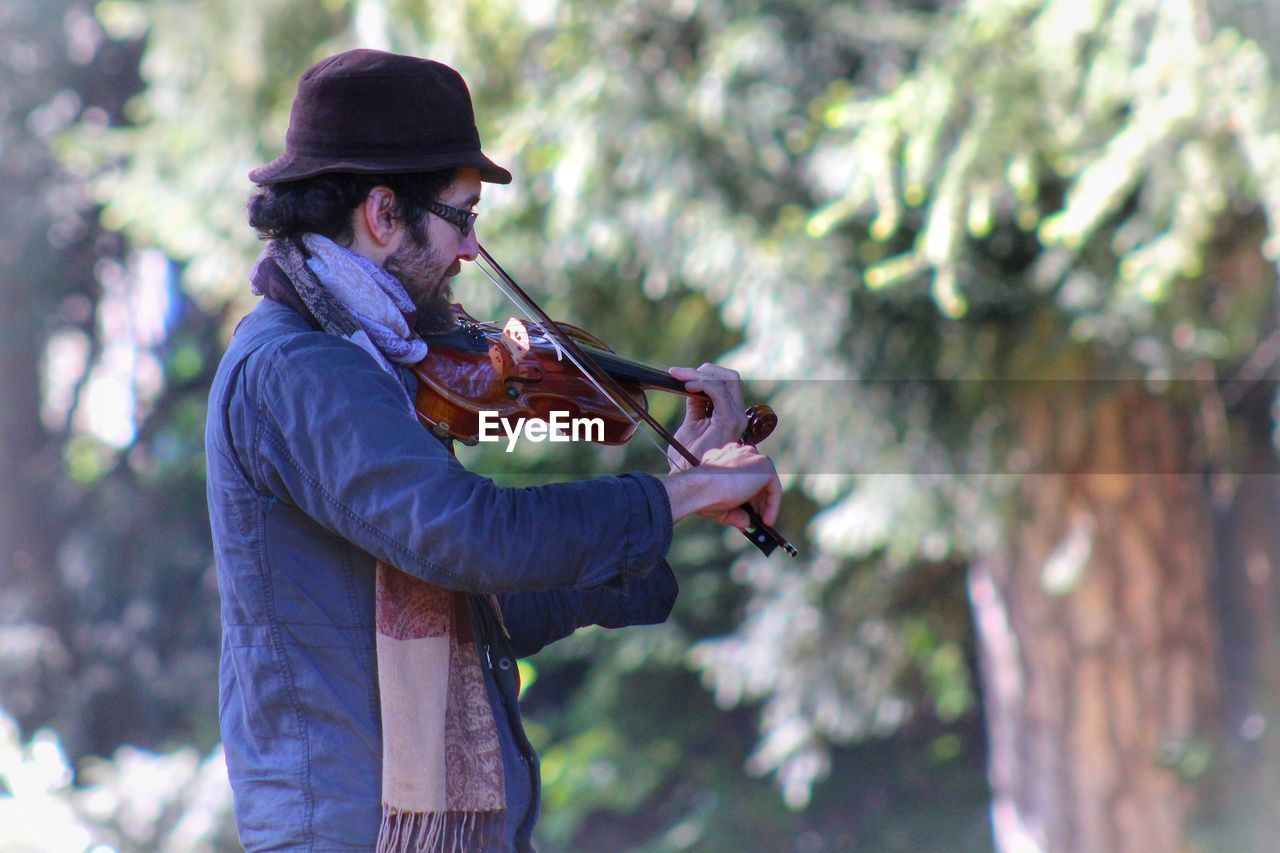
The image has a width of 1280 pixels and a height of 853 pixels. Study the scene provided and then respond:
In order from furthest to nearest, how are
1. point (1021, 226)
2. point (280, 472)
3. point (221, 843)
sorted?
1. point (221, 843)
2. point (1021, 226)
3. point (280, 472)

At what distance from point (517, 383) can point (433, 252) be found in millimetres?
216

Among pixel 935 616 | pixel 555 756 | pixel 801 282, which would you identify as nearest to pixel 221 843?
pixel 555 756

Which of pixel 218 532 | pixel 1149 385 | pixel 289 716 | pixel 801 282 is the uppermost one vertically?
pixel 801 282

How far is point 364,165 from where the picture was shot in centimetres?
162

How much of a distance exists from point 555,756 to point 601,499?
497 centimetres

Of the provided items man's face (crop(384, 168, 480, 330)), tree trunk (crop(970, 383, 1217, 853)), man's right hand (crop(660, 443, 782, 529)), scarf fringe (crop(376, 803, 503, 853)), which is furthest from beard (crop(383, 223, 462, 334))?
tree trunk (crop(970, 383, 1217, 853))

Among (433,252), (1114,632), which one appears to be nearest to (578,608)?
(433,252)

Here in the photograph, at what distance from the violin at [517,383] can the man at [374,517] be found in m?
0.05

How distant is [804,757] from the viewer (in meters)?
5.46

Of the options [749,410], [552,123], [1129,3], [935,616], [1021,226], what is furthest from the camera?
[935,616]

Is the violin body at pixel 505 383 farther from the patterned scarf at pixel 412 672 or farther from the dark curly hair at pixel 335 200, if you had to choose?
the dark curly hair at pixel 335 200

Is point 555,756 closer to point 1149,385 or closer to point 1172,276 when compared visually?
point 1149,385

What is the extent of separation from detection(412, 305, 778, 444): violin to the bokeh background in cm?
194

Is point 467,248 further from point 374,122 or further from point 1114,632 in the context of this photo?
point 1114,632
